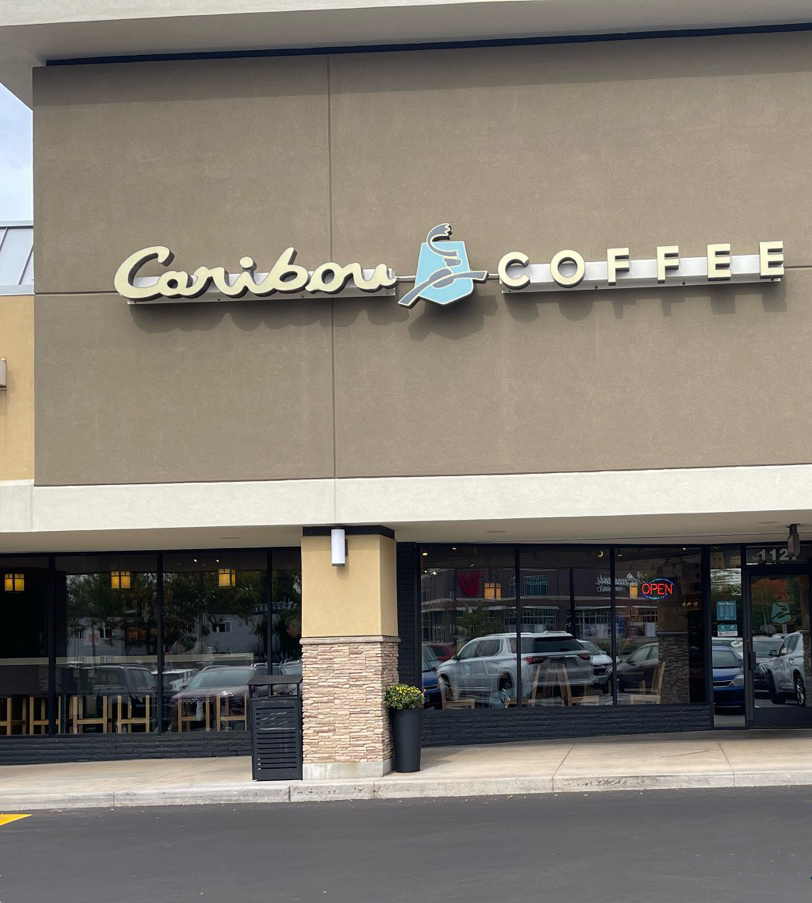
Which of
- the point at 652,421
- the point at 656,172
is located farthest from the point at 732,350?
the point at 656,172

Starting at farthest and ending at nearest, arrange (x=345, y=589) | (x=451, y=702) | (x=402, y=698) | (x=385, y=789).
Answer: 1. (x=451, y=702)
2. (x=402, y=698)
3. (x=345, y=589)
4. (x=385, y=789)

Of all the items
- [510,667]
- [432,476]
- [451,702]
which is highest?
[432,476]

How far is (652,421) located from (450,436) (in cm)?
268

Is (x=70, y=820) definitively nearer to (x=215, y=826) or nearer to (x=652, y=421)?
(x=215, y=826)

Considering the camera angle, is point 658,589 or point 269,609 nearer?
point 269,609

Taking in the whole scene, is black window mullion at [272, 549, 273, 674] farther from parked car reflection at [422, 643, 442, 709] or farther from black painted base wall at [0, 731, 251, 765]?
parked car reflection at [422, 643, 442, 709]

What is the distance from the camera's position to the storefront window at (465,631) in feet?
70.1

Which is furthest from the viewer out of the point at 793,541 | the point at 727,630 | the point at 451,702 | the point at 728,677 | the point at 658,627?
the point at 728,677

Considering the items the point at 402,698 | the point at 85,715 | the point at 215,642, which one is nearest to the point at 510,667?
the point at 402,698

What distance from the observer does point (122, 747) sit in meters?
21.1

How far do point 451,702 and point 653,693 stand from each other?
11.4 ft

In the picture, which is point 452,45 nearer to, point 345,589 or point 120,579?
point 345,589

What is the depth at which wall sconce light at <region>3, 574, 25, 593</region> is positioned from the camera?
21.7 meters

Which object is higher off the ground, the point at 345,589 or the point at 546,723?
the point at 345,589
